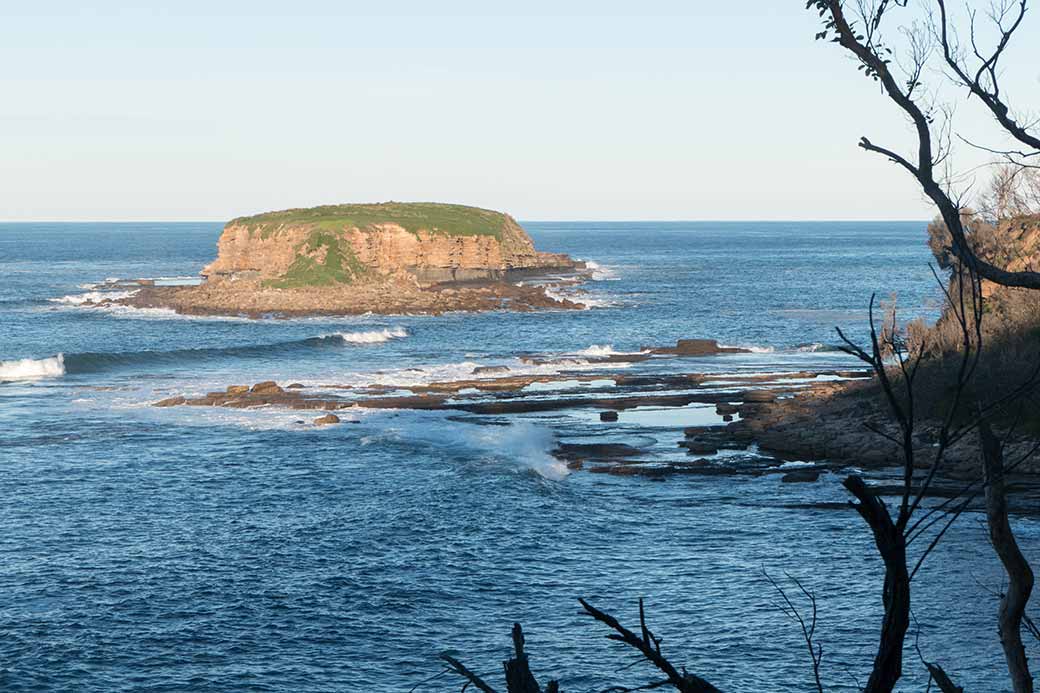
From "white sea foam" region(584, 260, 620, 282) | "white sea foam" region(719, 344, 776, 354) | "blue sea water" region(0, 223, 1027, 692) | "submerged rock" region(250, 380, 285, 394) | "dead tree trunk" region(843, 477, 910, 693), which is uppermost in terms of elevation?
"dead tree trunk" region(843, 477, 910, 693)

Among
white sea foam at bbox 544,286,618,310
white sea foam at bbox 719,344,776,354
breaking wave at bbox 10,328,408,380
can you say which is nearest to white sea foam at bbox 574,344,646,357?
white sea foam at bbox 719,344,776,354

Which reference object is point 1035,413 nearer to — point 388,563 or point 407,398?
point 388,563

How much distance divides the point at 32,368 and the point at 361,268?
2124 inches

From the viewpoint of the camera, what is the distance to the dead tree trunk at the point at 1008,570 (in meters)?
7.43

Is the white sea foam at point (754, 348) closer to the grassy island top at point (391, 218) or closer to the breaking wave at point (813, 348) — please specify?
the breaking wave at point (813, 348)

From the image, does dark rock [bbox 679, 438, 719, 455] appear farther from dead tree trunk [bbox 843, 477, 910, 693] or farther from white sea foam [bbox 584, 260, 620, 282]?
white sea foam [bbox 584, 260, 620, 282]

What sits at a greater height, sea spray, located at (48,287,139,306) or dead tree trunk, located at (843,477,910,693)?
dead tree trunk, located at (843,477,910,693)

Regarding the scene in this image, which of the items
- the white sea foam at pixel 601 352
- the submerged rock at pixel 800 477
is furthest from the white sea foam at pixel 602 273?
the submerged rock at pixel 800 477

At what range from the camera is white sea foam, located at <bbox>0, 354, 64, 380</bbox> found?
67.7 meters

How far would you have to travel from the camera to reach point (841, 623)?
23.1 metres

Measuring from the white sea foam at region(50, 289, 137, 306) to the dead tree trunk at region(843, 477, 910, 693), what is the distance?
113 m

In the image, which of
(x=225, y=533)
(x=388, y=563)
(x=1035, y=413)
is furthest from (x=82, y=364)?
(x=1035, y=413)

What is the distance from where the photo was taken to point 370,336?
277ft

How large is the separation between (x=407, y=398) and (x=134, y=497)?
2052cm
